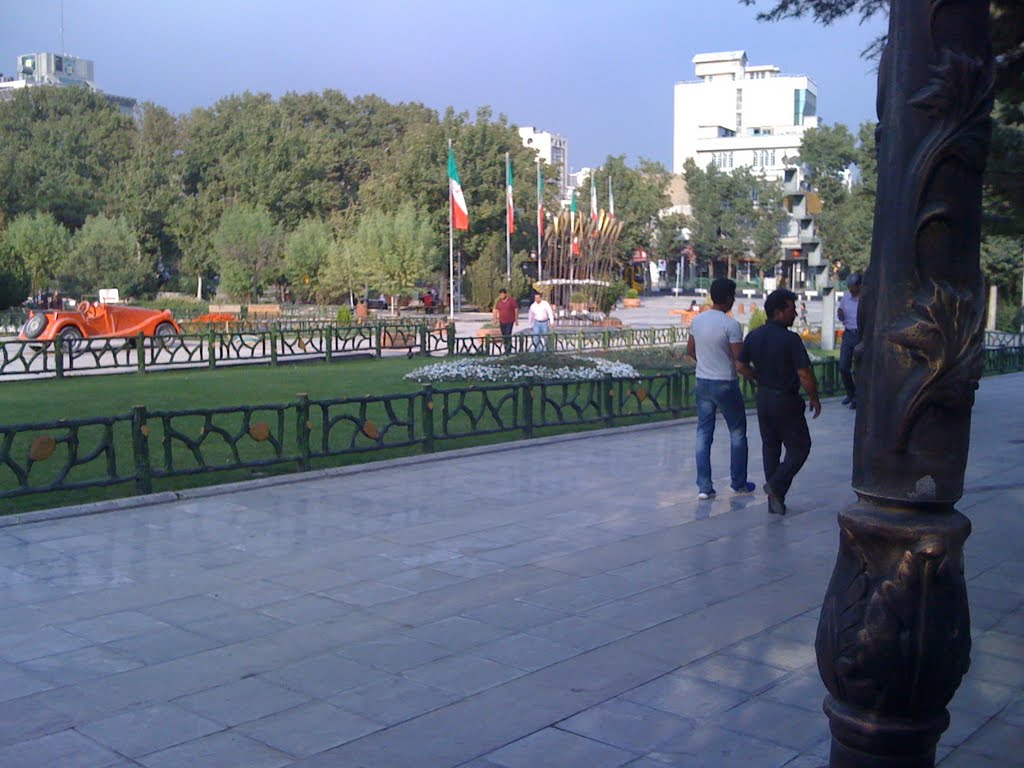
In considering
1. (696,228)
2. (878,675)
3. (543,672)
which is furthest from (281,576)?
(696,228)

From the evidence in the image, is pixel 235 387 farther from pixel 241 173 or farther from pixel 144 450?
pixel 241 173

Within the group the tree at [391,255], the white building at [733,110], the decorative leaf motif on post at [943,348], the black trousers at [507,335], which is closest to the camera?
the decorative leaf motif on post at [943,348]

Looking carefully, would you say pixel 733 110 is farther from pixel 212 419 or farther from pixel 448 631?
pixel 448 631

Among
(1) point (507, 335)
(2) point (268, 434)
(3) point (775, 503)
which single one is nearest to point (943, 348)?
(3) point (775, 503)

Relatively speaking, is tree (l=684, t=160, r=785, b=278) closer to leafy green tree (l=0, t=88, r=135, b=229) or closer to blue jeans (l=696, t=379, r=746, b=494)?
leafy green tree (l=0, t=88, r=135, b=229)

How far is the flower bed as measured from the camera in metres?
18.5

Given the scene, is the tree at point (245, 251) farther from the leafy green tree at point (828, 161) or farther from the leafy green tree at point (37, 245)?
the leafy green tree at point (828, 161)

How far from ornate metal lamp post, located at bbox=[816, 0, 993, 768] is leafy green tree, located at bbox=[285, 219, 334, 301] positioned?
47012 millimetres

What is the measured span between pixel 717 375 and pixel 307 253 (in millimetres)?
41859

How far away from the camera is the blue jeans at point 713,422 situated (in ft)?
30.4

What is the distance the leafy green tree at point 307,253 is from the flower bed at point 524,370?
30.3 meters

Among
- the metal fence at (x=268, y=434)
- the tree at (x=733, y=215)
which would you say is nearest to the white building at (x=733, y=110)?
the tree at (x=733, y=215)

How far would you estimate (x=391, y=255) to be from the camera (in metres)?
44.9

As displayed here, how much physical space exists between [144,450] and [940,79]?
8.09m
